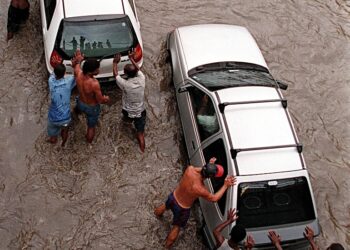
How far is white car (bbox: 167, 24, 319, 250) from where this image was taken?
699 centimetres

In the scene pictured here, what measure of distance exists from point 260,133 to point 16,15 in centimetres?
541

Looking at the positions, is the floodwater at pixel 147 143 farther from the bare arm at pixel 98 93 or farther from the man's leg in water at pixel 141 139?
the bare arm at pixel 98 93

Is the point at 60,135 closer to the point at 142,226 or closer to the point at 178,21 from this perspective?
the point at 142,226

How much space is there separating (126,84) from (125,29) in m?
1.46

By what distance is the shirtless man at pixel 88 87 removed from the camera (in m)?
7.45

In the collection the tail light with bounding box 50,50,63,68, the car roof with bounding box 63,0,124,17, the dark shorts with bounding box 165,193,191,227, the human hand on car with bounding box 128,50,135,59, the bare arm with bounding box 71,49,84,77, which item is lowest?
the dark shorts with bounding box 165,193,191,227

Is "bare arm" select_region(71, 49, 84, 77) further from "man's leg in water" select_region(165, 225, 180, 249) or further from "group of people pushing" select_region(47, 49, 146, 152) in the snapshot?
"man's leg in water" select_region(165, 225, 180, 249)

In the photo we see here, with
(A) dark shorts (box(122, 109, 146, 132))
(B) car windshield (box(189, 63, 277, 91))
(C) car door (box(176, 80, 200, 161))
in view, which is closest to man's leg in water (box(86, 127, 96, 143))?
(A) dark shorts (box(122, 109, 146, 132))

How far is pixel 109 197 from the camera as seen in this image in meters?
8.29

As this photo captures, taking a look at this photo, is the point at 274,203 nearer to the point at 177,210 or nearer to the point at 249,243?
the point at 249,243

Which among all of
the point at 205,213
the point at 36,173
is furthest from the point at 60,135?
the point at 205,213

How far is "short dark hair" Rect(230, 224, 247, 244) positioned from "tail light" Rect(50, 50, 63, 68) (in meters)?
3.93

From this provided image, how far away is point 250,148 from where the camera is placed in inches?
279

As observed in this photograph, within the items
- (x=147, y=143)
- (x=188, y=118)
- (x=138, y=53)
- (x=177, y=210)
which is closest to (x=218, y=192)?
(x=177, y=210)
